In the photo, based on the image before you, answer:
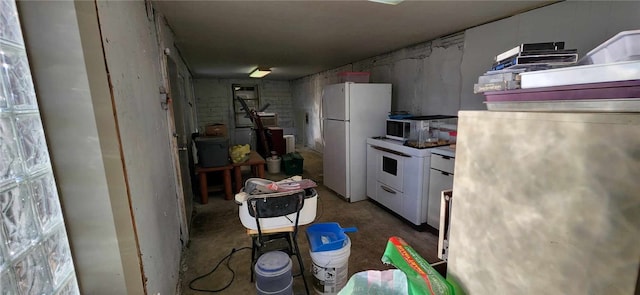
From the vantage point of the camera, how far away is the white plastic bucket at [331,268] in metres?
1.77

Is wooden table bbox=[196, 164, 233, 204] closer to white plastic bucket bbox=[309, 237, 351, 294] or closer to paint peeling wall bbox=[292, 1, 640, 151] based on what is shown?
white plastic bucket bbox=[309, 237, 351, 294]

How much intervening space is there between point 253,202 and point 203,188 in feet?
7.75

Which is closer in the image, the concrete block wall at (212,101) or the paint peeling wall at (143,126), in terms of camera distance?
the paint peeling wall at (143,126)

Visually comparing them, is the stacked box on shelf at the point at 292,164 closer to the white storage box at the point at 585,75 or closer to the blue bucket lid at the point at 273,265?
the blue bucket lid at the point at 273,265

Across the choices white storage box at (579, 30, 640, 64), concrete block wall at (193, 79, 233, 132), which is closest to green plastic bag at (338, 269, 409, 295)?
white storage box at (579, 30, 640, 64)

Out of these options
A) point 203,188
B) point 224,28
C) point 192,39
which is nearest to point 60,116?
point 224,28

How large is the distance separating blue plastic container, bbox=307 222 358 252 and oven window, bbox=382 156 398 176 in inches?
Answer: 55.8

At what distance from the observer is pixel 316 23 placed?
2518 mm

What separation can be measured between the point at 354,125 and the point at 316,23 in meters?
1.49

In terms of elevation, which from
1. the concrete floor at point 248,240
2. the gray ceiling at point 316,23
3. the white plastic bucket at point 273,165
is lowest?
the concrete floor at point 248,240

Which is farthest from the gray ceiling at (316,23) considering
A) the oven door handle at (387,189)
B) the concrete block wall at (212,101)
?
the concrete block wall at (212,101)

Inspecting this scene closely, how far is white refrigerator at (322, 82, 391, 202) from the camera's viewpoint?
139 inches

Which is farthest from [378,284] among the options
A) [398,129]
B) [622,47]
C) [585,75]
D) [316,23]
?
[398,129]

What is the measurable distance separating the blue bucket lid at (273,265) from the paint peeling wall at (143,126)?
0.56m
